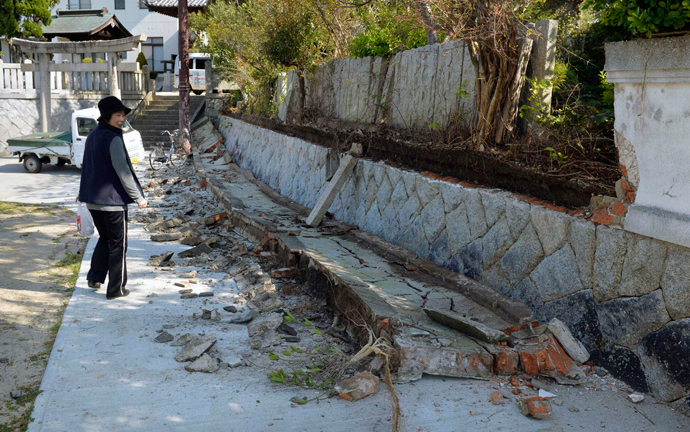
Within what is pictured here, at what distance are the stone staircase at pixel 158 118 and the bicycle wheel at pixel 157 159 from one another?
483 cm

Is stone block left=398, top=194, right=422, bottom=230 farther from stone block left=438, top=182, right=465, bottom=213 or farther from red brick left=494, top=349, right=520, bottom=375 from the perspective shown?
red brick left=494, top=349, right=520, bottom=375

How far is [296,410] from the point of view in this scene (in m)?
3.63

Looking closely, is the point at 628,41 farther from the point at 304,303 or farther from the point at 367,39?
the point at 367,39

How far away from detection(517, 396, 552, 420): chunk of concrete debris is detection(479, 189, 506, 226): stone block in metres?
1.89

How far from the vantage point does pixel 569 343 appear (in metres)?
4.07

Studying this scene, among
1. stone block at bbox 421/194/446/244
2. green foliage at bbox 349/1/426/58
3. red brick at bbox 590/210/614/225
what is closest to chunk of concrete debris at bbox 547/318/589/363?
red brick at bbox 590/210/614/225

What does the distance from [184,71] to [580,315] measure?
1753 centimetres

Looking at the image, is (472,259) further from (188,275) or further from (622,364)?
(188,275)

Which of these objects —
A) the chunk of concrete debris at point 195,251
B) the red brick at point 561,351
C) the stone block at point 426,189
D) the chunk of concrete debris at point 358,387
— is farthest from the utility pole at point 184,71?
the red brick at point 561,351

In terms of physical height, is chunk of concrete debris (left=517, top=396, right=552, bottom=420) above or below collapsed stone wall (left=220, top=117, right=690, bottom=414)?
below

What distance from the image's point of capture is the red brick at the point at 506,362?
395 centimetres

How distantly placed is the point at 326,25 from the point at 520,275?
8.61m

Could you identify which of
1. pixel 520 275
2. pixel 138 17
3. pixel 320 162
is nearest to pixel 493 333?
pixel 520 275

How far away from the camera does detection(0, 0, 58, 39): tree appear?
2719cm
